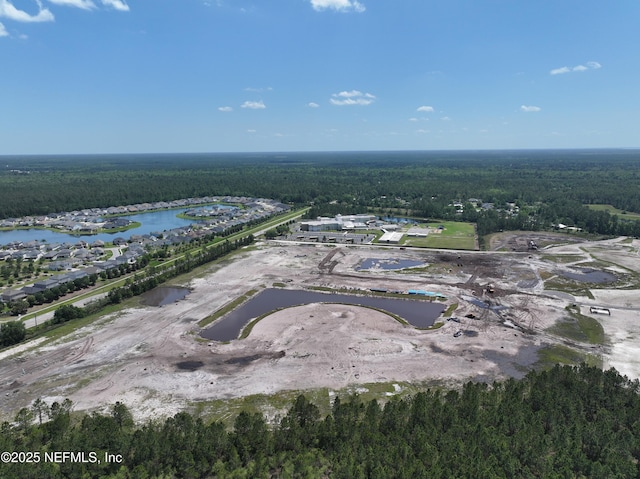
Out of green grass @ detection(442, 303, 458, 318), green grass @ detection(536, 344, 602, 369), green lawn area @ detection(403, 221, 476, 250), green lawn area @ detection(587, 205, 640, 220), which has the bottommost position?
green grass @ detection(536, 344, 602, 369)

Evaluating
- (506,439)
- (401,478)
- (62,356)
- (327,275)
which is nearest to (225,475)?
(401,478)

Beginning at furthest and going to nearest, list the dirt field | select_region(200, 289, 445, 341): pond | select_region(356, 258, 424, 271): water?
select_region(356, 258, 424, 271): water < select_region(200, 289, 445, 341): pond < the dirt field

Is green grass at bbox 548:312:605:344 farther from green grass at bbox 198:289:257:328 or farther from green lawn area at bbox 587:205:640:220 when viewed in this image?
green lawn area at bbox 587:205:640:220

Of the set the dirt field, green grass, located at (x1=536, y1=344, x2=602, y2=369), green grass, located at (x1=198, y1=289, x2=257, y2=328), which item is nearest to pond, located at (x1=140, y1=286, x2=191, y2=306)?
the dirt field

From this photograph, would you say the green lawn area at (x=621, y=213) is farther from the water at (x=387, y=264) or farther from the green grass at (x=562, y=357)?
the green grass at (x=562, y=357)

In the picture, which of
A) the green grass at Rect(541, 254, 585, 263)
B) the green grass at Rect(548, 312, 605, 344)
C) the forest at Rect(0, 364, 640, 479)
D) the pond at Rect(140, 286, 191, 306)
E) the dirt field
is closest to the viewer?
the forest at Rect(0, 364, 640, 479)

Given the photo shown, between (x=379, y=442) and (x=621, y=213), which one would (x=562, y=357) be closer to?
(x=379, y=442)

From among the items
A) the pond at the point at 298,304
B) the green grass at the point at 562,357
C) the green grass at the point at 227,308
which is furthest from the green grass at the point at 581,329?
the green grass at the point at 227,308

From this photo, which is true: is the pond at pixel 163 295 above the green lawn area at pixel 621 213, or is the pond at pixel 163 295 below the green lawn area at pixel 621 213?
below
